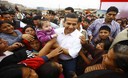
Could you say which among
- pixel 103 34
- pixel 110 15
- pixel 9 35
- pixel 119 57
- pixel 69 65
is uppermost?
pixel 119 57

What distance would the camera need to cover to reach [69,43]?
2.75 m

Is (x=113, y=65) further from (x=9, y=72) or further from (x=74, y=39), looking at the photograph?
(x=74, y=39)

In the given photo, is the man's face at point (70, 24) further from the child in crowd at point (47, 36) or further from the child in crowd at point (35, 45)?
the child in crowd at point (35, 45)

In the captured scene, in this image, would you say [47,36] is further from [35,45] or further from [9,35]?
[9,35]

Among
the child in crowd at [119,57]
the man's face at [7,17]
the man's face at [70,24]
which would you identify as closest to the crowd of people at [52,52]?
the man's face at [70,24]

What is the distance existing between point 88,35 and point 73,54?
61.0 inches

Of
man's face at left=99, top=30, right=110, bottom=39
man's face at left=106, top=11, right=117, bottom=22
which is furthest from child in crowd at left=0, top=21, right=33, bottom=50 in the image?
man's face at left=106, top=11, right=117, bottom=22

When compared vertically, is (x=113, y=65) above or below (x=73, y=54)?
above

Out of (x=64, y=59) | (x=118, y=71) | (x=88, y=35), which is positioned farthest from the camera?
(x=88, y=35)

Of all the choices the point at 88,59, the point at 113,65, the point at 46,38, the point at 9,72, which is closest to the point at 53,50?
the point at 46,38

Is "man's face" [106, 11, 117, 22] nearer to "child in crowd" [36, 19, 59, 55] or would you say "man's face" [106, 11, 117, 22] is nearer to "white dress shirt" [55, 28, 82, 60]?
"white dress shirt" [55, 28, 82, 60]

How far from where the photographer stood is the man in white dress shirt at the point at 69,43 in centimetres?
270

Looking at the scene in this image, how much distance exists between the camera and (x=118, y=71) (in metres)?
1.32

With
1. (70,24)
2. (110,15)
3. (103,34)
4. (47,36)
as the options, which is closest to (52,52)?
(47,36)
